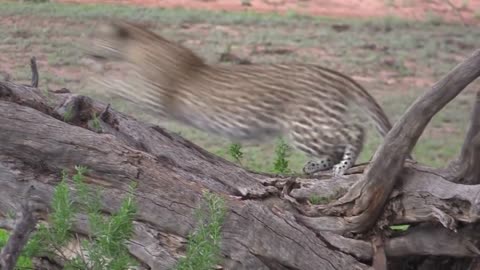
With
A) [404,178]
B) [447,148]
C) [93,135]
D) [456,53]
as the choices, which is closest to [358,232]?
[404,178]

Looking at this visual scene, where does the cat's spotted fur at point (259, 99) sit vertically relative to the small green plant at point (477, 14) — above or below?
below

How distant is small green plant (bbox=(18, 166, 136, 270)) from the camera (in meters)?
3.54

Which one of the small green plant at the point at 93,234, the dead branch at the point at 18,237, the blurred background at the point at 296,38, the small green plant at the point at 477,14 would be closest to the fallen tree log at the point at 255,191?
the small green plant at the point at 93,234

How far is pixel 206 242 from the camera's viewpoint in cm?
362

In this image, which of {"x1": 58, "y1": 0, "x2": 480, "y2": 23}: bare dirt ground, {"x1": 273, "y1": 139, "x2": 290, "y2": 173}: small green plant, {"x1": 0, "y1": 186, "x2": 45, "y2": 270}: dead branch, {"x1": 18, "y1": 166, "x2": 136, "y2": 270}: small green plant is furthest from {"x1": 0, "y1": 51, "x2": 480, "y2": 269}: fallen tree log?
{"x1": 58, "y1": 0, "x2": 480, "y2": 23}: bare dirt ground

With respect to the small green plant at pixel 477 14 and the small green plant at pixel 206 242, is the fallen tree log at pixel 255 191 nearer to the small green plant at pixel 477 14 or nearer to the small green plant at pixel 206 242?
the small green plant at pixel 206 242

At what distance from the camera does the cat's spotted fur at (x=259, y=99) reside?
488cm

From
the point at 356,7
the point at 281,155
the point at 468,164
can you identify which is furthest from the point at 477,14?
the point at 468,164

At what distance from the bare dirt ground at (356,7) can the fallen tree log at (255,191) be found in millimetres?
7536

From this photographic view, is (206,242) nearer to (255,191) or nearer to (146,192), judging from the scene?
(146,192)

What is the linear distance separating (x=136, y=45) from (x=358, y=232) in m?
1.62

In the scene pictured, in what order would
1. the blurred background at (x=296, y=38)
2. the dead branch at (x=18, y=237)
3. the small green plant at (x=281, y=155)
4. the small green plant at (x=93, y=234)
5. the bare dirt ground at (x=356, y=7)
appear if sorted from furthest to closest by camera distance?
the bare dirt ground at (x=356, y=7) → the blurred background at (x=296, y=38) → the small green plant at (x=281, y=155) → the small green plant at (x=93, y=234) → the dead branch at (x=18, y=237)

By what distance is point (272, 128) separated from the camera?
16.6 feet

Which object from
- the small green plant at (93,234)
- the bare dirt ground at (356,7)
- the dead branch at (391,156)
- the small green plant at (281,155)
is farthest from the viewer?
the bare dirt ground at (356,7)
